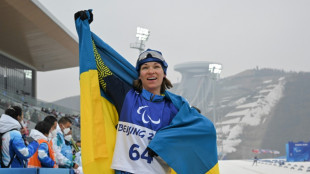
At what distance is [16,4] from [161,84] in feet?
62.5

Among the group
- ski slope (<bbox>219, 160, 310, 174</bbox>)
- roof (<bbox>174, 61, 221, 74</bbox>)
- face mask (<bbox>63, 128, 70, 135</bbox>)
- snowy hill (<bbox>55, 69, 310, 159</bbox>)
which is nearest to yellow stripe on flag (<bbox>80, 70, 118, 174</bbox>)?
face mask (<bbox>63, 128, 70, 135</bbox>)

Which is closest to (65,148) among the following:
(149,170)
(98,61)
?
(98,61)

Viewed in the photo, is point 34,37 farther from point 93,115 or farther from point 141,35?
point 93,115

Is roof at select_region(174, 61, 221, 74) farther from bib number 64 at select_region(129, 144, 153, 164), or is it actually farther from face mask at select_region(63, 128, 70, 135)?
bib number 64 at select_region(129, 144, 153, 164)

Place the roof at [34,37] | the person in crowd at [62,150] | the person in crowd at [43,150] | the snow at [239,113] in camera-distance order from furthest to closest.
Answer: the snow at [239,113]
the roof at [34,37]
the person in crowd at [62,150]
the person in crowd at [43,150]

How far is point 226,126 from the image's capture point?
95.9m

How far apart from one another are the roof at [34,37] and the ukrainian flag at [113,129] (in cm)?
1822

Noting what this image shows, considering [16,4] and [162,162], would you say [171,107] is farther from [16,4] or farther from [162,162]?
[16,4]

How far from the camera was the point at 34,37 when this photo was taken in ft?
86.7

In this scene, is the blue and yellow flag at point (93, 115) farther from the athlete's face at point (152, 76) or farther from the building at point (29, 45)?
the building at point (29, 45)

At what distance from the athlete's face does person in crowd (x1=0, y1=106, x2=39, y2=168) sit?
2.43m

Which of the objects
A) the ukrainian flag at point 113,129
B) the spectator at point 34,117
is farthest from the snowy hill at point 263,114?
the ukrainian flag at point 113,129

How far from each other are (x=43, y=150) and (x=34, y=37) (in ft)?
72.1

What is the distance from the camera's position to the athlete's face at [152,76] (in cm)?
310
